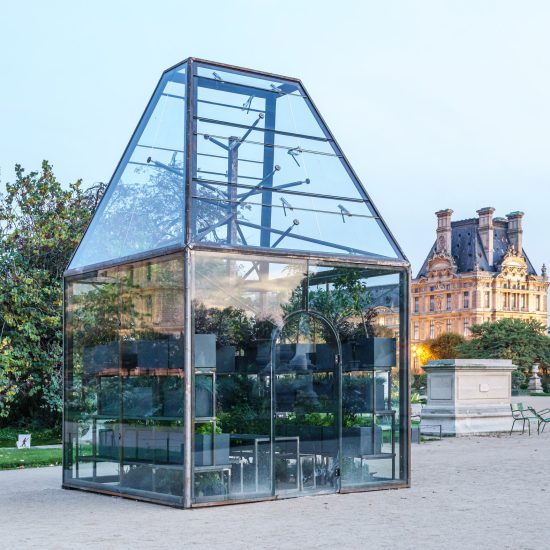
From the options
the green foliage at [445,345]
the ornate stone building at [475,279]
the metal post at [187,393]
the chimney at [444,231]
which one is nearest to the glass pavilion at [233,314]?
the metal post at [187,393]

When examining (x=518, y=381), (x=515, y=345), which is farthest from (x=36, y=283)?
(x=515, y=345)

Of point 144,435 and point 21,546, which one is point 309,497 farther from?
point 21,546

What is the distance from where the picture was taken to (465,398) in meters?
25.2

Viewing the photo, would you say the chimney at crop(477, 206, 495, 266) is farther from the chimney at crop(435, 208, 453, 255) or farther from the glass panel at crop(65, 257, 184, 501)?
the glass panel at crop(65, 257, 184, 501)

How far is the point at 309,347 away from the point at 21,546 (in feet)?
17.5

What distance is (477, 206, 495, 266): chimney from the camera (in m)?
134

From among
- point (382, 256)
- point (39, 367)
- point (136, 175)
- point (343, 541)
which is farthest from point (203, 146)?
point (39, 367)

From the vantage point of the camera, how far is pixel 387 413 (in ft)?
44.1

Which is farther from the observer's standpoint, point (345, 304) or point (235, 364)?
point (345, 304)

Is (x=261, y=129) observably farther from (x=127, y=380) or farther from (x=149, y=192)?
(x=127, y=380)

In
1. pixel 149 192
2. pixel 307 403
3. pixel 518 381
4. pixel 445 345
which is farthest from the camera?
pixel 445 345

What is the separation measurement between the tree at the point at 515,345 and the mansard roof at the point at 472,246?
146ft

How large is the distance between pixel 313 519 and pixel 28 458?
29.8 feet

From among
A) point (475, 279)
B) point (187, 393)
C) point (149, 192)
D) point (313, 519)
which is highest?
point (475, 279)
